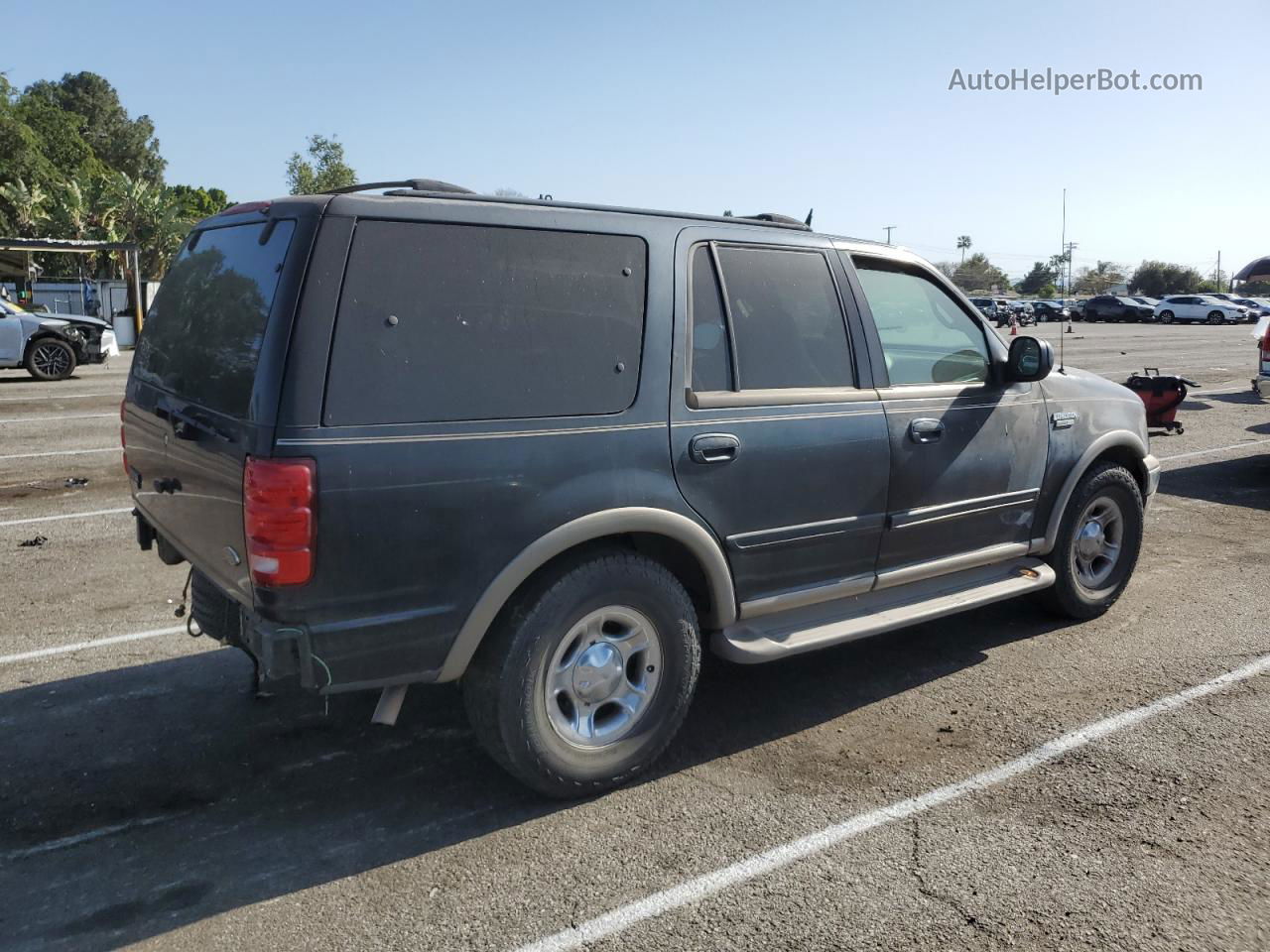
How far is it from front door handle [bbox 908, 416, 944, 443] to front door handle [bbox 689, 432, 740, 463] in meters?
1.01

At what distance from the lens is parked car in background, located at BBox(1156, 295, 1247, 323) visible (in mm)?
55281

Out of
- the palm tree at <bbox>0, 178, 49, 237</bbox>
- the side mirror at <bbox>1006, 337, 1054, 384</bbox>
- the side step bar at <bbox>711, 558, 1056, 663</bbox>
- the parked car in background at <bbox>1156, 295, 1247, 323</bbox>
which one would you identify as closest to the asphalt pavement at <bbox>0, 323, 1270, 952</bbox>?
the side step bar at <bbox>711, 558, 1056, 663</bbox>

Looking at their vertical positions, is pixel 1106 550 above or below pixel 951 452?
below

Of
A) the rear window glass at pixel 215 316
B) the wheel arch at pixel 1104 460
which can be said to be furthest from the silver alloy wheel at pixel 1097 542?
the rear window glass at pixel 215 316

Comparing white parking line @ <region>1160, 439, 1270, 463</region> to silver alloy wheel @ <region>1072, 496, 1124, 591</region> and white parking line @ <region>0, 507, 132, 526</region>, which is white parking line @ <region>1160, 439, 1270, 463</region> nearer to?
silver alloy wheel @ <region>1072, 496, 1124, 591</region>

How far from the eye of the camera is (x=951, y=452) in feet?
15.8

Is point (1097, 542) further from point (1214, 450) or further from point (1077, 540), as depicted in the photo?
point (1214, 450)

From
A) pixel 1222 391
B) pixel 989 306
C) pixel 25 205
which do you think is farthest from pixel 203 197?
pixel 1222 391

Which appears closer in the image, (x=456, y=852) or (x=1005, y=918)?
(x=1005, y=918)

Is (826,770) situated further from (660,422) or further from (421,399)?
(421,399)

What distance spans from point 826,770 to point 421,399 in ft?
6.79

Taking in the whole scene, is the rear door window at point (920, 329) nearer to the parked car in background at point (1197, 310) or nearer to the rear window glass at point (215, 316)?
the rear window glass at point (215, 316)

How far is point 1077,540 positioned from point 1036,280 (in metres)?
103

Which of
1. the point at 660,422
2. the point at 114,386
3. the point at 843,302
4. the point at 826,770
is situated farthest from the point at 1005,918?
the point at 114,386
